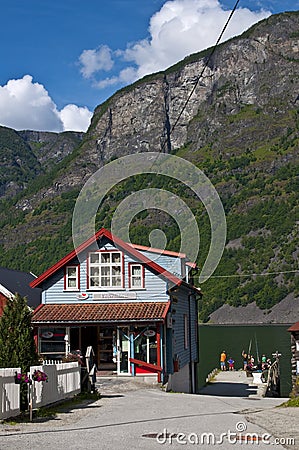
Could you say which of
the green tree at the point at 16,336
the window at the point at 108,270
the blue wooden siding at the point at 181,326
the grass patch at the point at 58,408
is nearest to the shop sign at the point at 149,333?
the blue wooden siding at the point at 181,326

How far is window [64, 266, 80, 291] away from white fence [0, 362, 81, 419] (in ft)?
32.7

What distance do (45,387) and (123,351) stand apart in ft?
41.0

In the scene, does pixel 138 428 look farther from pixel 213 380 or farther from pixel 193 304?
pixel 213 380

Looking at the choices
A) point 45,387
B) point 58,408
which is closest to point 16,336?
point 45,387

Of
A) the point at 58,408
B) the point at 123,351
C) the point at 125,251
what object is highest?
the point at 125,251

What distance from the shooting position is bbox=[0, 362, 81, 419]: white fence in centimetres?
1527

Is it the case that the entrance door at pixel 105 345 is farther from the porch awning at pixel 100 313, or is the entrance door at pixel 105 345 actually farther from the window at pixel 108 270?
the window at pixel 108 270

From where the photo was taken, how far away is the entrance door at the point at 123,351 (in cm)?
3058

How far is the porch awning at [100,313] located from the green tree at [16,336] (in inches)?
431

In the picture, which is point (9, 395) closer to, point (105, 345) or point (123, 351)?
point (123, 351)

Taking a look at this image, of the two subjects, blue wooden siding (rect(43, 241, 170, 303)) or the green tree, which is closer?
the green tree

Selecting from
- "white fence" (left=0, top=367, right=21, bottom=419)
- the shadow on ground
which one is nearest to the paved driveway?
"white fence" (left=0, top=367, right=21, bottom=419)

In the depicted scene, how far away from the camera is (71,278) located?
32.9 meters

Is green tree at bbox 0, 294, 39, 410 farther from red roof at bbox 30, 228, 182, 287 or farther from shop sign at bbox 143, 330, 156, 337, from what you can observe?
red roof at bbox 30, 228, 182, 287
